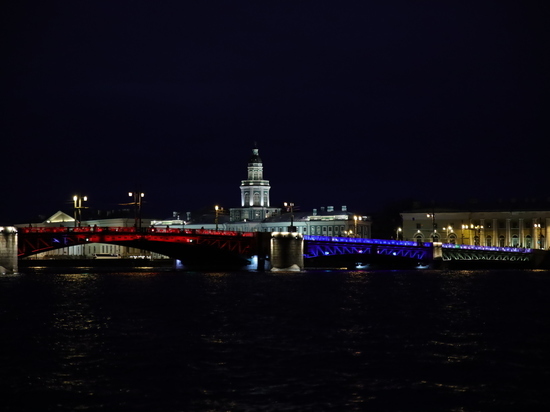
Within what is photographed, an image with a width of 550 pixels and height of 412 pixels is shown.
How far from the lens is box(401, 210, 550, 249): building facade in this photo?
140 meters

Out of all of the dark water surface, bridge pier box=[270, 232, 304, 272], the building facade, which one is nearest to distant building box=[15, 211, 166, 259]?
the building facade

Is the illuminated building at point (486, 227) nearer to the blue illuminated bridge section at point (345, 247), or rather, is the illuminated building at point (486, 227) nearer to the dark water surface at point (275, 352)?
the blue illuminated bridge section at point (345, 247)

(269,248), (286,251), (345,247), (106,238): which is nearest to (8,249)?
(106,238)

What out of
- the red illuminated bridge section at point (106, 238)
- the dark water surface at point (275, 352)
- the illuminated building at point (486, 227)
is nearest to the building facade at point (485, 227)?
the illuminated building at point (486, 227)

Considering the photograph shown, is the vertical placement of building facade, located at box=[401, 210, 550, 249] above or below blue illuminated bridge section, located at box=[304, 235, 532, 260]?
above

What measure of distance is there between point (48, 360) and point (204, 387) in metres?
6.47

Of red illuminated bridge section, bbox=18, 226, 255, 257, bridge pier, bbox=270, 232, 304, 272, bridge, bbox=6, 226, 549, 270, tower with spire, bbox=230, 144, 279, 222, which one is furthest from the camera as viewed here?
tower with spire, bbox=230, 144, 279, 222

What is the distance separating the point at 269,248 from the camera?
96.8 meters

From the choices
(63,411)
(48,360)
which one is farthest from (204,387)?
(48,360)

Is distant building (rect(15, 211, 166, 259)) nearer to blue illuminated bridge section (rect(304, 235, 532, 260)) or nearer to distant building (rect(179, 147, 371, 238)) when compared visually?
distant building (rect(179, 147, 371, 238))

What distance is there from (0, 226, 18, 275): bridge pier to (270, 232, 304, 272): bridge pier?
67.0ft

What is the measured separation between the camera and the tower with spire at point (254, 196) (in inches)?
7047

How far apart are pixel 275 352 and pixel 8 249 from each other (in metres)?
55.0

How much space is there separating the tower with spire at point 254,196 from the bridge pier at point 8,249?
300 feet
